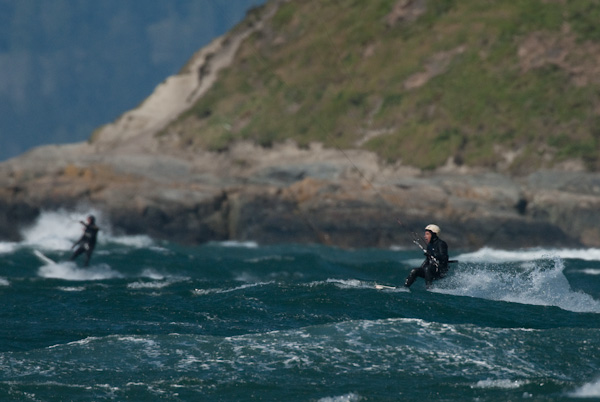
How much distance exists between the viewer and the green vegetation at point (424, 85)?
42875mm

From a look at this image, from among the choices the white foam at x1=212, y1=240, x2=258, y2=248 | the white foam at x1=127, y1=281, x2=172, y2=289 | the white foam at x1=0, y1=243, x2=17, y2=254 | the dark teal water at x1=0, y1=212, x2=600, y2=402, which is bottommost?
the dark teal water at x1=0, y1=212, x2=600, y2=402

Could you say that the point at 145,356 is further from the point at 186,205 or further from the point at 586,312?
the point at 186,205

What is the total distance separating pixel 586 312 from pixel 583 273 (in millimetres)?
8375

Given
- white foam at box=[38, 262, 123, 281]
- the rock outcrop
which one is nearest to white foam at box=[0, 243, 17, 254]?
the rock outcrop

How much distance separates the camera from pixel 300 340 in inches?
547

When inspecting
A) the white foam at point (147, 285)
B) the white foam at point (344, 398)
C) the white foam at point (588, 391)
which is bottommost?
the white foam at point (588, 391)

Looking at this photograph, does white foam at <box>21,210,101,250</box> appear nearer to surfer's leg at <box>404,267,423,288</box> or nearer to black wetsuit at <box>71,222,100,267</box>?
→ black wetsuit at <box>71,222,100,267</box>

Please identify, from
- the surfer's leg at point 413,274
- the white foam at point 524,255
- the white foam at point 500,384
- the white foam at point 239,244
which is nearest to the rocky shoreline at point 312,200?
the white foam at point 239,244

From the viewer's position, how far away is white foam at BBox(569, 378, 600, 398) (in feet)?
36.3

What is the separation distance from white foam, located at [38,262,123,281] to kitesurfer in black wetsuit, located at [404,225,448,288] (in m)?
8.99

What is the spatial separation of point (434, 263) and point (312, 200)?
19.8m

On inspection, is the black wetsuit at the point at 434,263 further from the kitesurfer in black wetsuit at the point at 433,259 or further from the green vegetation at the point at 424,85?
the green vegetation at the point at 424,85

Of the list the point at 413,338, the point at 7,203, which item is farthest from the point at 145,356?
the point at 7,203

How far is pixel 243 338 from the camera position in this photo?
1426 cm
